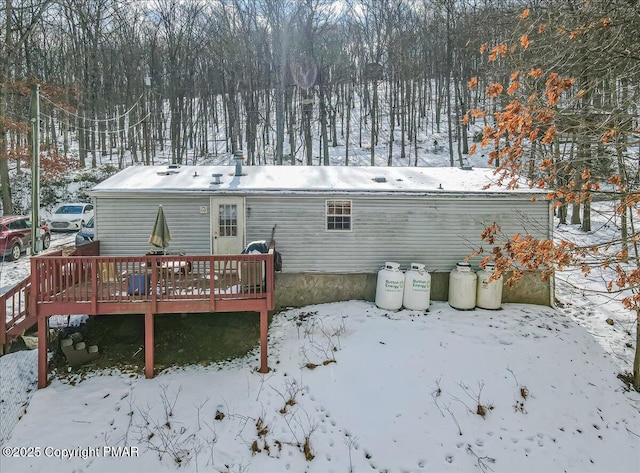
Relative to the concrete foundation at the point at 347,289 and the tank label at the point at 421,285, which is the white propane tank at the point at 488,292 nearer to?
the concrete foundation at the point at 347,289

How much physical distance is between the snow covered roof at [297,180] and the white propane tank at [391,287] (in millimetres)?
1980

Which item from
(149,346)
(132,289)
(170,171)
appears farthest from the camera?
(170,171)

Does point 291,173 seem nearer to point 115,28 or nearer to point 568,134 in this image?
point 568,134

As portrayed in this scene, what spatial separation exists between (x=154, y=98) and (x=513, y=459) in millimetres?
29423

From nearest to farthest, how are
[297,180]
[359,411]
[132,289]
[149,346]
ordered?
[359,411] → [132,289] → [149,346] → [297,180]

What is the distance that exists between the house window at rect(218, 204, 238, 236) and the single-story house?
2 cm

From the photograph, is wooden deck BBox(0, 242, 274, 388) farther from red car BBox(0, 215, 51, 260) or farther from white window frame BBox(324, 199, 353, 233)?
red car BBox(0, 215, 51, 260)

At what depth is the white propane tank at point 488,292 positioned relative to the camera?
9.21 m

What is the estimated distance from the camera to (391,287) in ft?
29.9

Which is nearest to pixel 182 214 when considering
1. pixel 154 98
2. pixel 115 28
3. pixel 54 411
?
pixel 54 411

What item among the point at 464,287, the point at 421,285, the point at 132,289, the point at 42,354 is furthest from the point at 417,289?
the point at 42,354

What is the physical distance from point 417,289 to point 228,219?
4.94 m

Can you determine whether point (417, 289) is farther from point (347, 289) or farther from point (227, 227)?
point (227, 227)

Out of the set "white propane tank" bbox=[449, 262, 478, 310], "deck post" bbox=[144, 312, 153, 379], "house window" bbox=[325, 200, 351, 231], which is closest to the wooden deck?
"deck post" bbox=[144, 312, 153, 379]
